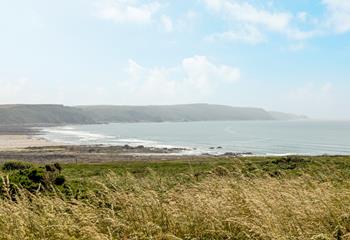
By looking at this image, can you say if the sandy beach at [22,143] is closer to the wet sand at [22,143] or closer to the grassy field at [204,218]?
the wet sand at [22,143]

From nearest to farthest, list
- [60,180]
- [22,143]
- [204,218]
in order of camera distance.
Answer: [204,218] < [60,180] < [22,143]

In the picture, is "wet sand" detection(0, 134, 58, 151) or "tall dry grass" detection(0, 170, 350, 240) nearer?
"tall dry grass" detection(0, 170, 350, 240)

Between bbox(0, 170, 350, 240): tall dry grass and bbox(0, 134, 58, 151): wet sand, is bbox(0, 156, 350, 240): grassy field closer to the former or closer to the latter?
bbox(0, 170, 350, 240): tall dry grass

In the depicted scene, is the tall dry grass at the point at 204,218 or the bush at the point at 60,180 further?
the bush at the point at 60,180

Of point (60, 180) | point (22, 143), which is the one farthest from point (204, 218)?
point (22, 143)

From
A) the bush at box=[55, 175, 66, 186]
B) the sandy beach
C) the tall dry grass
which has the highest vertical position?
the tall dry grass

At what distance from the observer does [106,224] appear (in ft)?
23.0

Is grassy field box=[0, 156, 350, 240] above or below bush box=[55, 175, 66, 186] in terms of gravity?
above

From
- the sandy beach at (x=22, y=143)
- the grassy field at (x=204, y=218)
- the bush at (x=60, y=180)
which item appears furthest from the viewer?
the sandy beach at (x=22, y=143)

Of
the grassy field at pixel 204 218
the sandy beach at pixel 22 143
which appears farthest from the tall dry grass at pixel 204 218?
the sandy beach at pixel 22 143

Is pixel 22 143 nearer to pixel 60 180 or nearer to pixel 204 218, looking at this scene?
pixel 60 180

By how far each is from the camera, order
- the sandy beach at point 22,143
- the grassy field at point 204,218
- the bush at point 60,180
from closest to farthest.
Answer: the grassy field at point 204,218
the bush at point 60,180
the sandy beach at point 22,143

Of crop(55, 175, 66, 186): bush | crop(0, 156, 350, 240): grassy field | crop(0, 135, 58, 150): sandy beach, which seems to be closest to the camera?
crop(0, 156, 350, 240): grassy field

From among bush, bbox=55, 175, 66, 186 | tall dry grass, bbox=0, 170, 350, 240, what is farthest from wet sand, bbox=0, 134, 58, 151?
tall dry grass, bbox=0, 170, 350, 240
